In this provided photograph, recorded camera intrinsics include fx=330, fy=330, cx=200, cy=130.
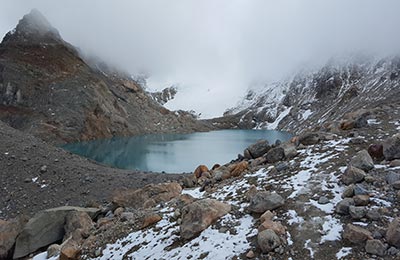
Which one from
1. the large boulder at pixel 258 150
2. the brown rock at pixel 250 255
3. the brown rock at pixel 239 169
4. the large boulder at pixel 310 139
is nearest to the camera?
the brown rock at pixel 250 255

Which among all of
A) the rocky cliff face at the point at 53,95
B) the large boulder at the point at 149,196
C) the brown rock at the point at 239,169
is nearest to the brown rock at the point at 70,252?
the large boulder at the point at 149,196

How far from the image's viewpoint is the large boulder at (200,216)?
798 cm

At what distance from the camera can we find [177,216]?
30.9ft

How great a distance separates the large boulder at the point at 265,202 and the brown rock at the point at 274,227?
81cm

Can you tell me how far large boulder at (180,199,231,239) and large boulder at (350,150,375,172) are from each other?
11.7ft

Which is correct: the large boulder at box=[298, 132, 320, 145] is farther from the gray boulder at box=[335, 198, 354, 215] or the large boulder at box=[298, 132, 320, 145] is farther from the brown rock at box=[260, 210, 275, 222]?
the brown rock at box=[260, 210, 275, 222]

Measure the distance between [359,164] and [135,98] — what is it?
130 meters

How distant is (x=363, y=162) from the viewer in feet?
28.6

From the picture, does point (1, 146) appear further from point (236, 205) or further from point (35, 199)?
point (236, 205)

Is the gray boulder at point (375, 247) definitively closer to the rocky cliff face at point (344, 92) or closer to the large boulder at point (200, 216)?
the large boulder at point (200, 216)

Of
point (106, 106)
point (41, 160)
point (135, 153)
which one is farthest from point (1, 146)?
point (106, 106)

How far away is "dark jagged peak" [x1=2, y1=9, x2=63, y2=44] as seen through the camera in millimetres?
104875

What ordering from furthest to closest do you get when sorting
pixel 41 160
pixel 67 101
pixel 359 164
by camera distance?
pixel 67 101 → pixel 41 160 → pixel 359 164

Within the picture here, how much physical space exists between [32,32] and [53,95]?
117 ft
